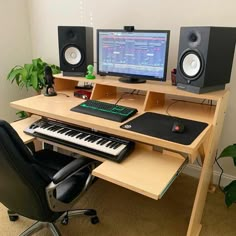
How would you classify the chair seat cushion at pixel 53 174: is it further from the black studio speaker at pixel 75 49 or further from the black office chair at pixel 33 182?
the black studio speaker at pixel 75 49

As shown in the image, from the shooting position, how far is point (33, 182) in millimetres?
1061

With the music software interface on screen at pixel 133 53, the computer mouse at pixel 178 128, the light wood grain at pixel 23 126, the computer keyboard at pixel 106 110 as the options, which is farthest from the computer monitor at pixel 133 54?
the light wood grain at pixel 23 126

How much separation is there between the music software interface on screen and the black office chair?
0.76 m

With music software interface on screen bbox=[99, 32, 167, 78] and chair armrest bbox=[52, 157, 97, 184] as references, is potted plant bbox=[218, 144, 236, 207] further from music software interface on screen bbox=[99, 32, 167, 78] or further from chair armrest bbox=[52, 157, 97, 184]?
chair armrest bbox=[52, 157, 97, 184]

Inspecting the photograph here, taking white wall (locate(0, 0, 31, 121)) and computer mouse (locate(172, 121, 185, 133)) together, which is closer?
computer mouse (locate(172, 121, 185, 133))

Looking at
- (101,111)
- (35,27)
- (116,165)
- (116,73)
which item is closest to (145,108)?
(101,111)

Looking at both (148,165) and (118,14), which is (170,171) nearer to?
(148,165)

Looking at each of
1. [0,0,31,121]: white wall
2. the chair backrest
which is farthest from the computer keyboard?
[0,0,31,121]: white wall

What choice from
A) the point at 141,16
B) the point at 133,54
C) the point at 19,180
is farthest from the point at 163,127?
the point at 141,16

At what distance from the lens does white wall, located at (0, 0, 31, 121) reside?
2.44 meters

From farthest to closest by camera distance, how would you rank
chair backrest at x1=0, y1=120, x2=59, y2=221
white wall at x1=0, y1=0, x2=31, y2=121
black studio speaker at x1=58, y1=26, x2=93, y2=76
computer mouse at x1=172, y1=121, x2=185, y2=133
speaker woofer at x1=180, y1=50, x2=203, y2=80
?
white wall at x1=0, y1=0, x2=31, y2=121, black studio speaker at x1=58, y1=26, x2=93, y2=76, speaker woofer at x1=180, y1=50, x2=203, y2=80, computer mouse at x1=172, y1=121, x2=185, y2=133, chair backrest at x1=0, y1=120, x2=59, y2=221

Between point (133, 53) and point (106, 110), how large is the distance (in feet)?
1.58

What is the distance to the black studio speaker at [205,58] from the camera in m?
1.35

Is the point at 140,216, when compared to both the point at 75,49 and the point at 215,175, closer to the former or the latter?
the point at 215,175
